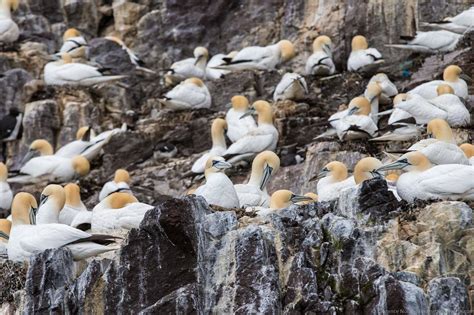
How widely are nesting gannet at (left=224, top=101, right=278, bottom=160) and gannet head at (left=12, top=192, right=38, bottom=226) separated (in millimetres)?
4339

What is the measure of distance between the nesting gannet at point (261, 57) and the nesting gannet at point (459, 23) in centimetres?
251

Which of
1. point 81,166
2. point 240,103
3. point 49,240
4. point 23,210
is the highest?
point 49,240

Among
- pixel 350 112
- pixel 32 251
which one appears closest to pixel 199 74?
pixel 350 112

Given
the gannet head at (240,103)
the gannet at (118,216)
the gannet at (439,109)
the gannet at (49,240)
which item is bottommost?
the gannet head at (240,103)

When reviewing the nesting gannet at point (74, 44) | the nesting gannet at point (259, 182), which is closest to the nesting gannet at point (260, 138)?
the nesting gannet at point (259, 182)

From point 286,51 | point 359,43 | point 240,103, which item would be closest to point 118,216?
point 240,103

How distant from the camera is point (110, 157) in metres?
24.3

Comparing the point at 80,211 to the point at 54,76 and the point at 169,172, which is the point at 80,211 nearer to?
the point at 169,172

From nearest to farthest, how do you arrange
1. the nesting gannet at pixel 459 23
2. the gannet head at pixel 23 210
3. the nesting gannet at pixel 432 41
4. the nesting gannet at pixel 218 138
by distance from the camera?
the gannet head at pixel 23 210 < the nesting gannet at pixel 218 138 < the nesting gannet at pixel 459 23 < the nesting gannet at pixel 432 41

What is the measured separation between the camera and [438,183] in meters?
15.9

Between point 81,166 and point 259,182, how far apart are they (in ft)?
14.9

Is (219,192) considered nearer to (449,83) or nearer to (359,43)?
(449,83)

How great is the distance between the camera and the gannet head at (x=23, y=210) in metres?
17.6

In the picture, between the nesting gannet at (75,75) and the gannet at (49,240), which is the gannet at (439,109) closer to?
the gannet at (49,240)
